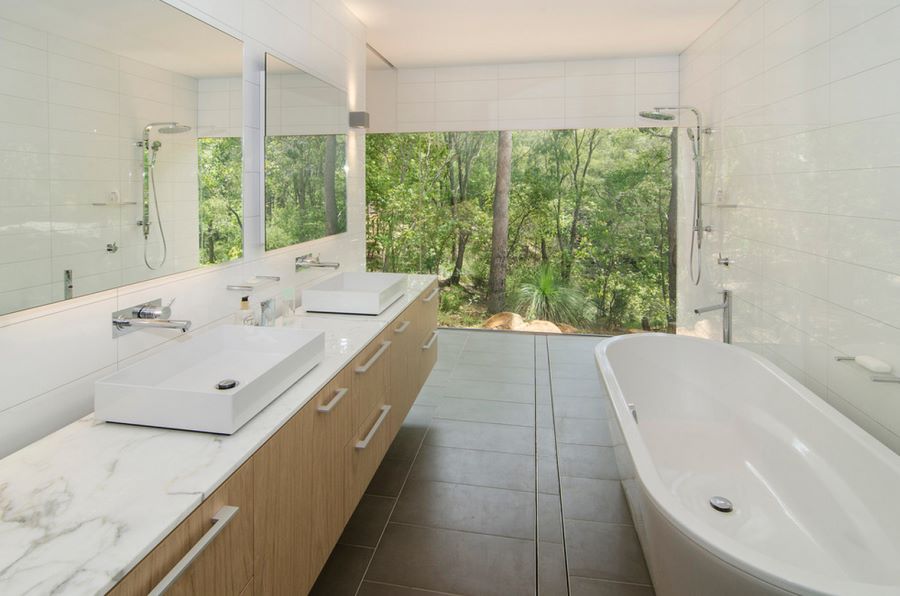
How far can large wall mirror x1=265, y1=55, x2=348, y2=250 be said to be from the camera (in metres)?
2.77

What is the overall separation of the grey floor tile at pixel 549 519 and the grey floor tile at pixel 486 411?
0.95m

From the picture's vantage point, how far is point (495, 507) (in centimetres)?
270

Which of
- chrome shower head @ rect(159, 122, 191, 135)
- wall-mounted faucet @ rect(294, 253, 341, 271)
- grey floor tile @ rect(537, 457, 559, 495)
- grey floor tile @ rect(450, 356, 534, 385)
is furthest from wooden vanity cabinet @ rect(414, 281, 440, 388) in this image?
chrome shower head @ rect(159, 122, 191, 135)

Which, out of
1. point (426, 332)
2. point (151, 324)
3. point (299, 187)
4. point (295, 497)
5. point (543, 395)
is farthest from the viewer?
point (543, 395)

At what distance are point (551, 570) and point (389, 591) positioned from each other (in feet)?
2.08

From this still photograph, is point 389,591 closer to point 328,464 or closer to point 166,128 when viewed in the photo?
point 328,464

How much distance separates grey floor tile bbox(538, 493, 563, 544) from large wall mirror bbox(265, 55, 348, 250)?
180cm

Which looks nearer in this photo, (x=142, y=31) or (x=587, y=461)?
(x=142, y=31)

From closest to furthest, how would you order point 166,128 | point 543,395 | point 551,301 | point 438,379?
point 166,128 < point 543,395 < point 438,379 < point 551,301

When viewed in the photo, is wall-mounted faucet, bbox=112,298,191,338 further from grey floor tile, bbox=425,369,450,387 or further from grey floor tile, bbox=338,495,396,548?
grey floor tile, bbox=425,369,450,387

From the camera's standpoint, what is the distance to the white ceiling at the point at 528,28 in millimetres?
3951

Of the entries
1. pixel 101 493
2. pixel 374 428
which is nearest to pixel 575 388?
pixel 374 428

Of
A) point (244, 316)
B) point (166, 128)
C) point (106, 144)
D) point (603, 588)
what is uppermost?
point (166, 128)

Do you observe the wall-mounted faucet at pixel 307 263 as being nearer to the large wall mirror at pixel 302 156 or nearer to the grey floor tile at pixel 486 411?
the large wall mirror at pixel 302 156
